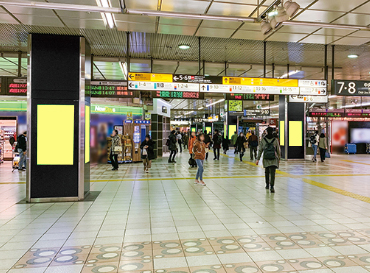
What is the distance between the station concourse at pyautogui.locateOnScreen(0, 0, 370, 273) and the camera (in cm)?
350

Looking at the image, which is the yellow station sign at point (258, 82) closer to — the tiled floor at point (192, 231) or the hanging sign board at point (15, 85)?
the tiled floor at point (192, 231)

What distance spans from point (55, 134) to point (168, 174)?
471cm

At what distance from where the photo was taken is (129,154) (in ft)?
45.3

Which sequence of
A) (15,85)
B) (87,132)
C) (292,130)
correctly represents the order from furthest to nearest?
(292,130) → (15,85) → (87,132)

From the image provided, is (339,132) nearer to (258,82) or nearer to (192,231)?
(258,82)

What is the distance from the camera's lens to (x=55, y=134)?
617 cm

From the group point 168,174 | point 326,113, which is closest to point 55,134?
point 168,174

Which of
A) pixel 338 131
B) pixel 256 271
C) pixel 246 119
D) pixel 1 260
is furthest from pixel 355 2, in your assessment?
pixel 246 119

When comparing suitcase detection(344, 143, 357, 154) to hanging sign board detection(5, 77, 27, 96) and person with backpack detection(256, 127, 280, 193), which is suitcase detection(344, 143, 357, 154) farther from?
hanging sign board detection(5, 77, 27, 96)

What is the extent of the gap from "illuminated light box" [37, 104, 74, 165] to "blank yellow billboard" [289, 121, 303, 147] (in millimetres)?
12063

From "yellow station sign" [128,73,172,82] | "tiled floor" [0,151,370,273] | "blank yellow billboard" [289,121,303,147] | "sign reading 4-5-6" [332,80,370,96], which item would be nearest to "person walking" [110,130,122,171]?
"tiled floor" [0,151,370,273]

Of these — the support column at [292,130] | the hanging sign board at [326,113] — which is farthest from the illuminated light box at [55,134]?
the hanging sign board at [326,113]

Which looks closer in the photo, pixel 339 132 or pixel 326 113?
pixel 326 113

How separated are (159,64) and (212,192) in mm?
6507
